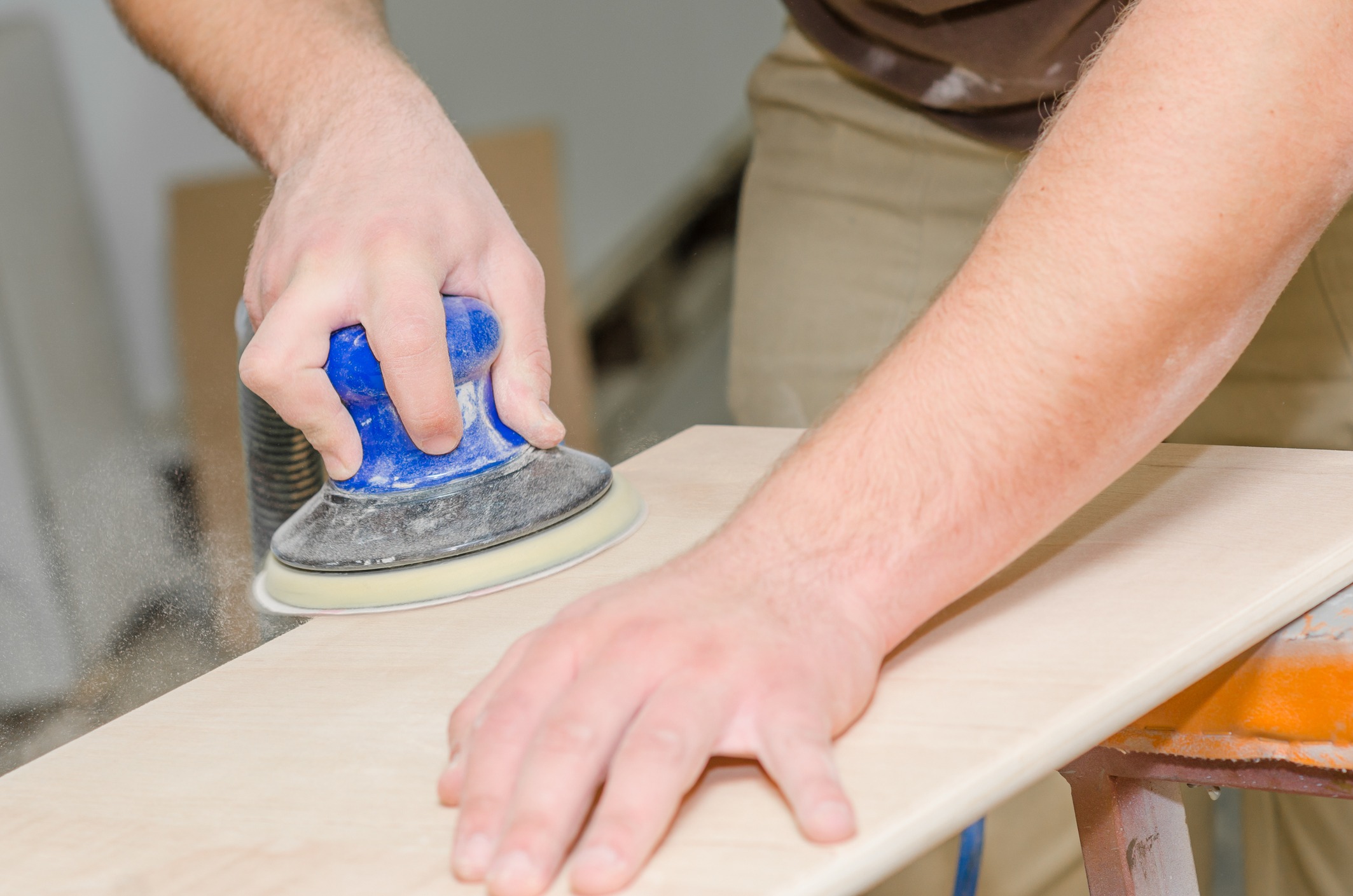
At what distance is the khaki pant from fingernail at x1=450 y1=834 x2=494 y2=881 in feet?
2.66

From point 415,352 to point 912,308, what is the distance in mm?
783

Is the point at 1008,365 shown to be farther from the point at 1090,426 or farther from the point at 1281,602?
the point at 1281,602

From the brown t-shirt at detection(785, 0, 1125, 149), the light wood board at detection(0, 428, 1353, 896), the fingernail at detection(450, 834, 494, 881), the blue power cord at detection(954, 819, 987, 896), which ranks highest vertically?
the brown t-shirt at detection(785, 0, 1125, 149)

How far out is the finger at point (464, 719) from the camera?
20.6 inches

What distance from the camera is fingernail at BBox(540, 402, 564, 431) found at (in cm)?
83

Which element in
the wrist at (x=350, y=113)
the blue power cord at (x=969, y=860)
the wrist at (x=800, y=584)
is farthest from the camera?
the wrist at (x=350, y=113)

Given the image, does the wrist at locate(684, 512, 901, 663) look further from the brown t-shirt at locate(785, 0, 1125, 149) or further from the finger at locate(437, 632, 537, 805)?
the brown t-shirt at locate(785, 0, 1125, 149)

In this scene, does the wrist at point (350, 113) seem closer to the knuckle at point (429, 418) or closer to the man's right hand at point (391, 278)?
the man's right hand at point (391, 278)

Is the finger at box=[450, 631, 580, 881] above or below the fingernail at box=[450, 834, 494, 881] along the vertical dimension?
above

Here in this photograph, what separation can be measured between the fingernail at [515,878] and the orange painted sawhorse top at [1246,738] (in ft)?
1.14

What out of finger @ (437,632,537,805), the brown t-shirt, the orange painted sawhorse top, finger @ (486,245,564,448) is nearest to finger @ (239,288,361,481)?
finger @ (486,245,564,448)

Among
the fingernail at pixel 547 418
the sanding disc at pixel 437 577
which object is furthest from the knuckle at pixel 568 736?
the fingernail at pixel 547 418

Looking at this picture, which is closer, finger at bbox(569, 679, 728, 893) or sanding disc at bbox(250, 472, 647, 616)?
finger at bbox(569, 679, 728, 893)

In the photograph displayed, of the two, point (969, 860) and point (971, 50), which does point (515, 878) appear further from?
point (971, 50)
